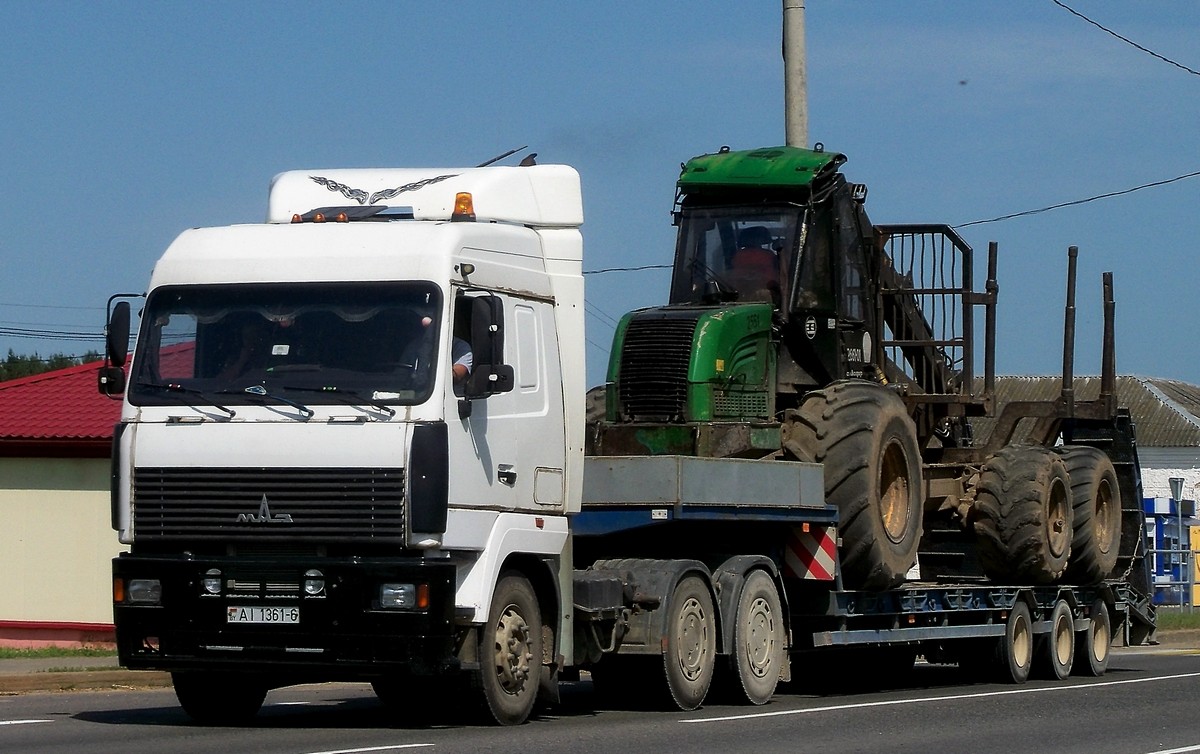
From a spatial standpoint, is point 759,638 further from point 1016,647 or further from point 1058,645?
point 1058,645

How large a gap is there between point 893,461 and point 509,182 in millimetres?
5002

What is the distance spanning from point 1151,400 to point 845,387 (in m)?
59.4

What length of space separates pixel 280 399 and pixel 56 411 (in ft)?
42.3

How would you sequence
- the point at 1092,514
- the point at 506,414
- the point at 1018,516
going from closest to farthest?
the point at 506,414, the point at 1018,516, the point at 1092,514

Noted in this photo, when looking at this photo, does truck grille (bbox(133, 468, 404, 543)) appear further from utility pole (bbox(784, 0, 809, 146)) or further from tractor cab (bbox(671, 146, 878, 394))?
utility pole (bbox(784, 0, 809, 146))

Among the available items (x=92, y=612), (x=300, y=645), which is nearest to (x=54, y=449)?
(x=92, y=612)

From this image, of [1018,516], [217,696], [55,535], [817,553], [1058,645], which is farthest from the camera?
[55,535]

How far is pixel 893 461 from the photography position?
1647 centimetres

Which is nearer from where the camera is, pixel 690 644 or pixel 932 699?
pixel 690 644

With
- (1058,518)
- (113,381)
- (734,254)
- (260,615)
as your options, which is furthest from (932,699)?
(113,381)

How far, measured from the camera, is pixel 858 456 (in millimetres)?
15555

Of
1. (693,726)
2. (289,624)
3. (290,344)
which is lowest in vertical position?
(693,726)

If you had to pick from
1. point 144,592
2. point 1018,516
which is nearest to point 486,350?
point 144,592

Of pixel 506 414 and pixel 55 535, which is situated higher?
pixel 506 414
